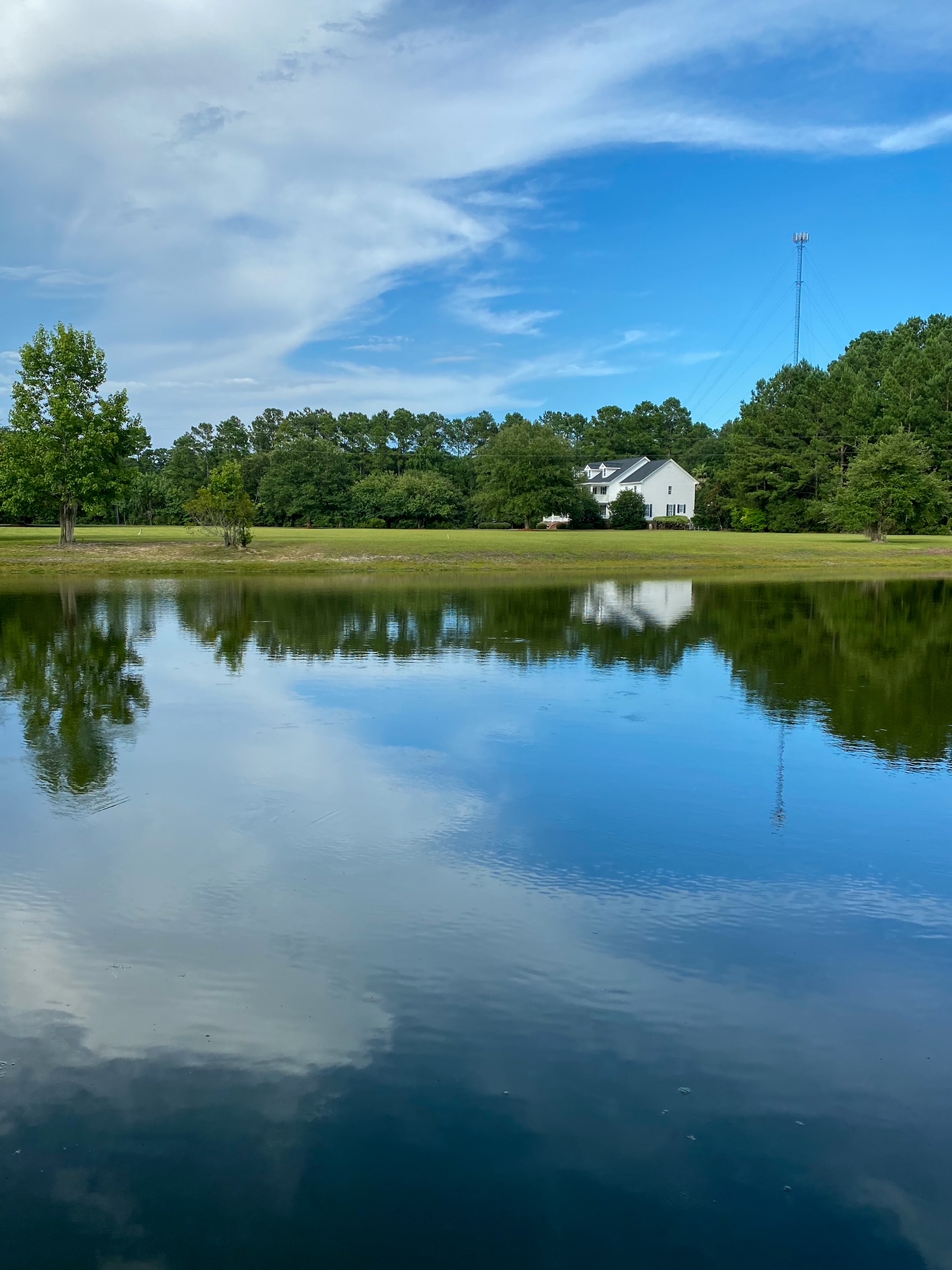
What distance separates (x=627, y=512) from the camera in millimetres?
87688

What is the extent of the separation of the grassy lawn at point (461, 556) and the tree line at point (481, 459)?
2.58m

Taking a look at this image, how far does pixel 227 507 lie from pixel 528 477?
39.5 metres

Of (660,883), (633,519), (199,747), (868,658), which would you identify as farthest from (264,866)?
(633,519)

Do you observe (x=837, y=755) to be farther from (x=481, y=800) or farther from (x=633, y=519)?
(x=633, y=519)

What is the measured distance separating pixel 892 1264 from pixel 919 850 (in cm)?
479

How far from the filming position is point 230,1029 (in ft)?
17.4

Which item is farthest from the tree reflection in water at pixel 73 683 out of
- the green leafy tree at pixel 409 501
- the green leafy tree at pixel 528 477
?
the green leafy tree at pixel 409 501

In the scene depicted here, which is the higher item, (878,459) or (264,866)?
(878,459)

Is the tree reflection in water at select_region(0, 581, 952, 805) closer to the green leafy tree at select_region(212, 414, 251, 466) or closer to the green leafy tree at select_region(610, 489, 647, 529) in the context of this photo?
the green leafy tree at select_region(610, 489, 647, 529)

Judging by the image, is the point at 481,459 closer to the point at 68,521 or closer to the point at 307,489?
the point at 307,489

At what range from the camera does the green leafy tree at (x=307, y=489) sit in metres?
97.0

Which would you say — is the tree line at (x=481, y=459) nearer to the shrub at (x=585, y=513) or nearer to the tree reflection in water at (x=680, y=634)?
the shrub at (x=585, y=513)

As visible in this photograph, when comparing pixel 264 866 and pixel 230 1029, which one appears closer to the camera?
pixel 230 1029

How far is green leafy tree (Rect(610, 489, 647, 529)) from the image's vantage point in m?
87.6
